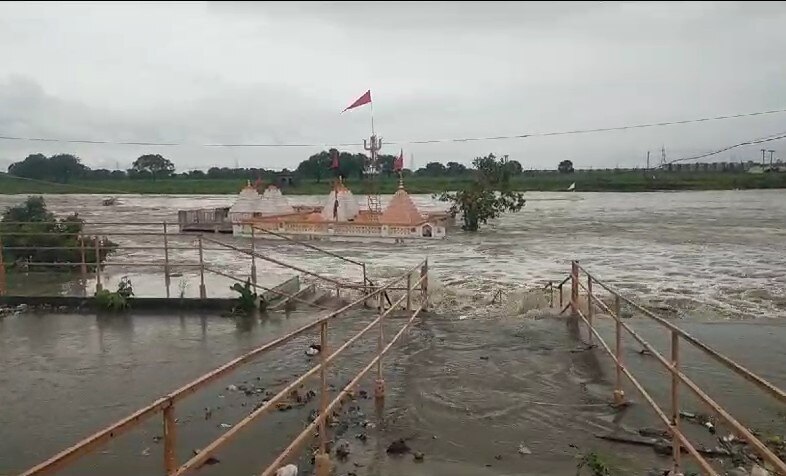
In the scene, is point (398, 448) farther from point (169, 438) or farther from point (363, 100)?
point (363, 100)

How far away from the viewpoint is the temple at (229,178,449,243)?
28750 mm

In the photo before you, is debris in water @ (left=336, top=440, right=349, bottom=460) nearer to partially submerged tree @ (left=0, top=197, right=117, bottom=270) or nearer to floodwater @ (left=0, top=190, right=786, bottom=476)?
floodwater @ (left=0, top=190, right=786, bottom=476)

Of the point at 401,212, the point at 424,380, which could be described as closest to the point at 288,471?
the point at 424,380

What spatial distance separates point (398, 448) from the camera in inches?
185

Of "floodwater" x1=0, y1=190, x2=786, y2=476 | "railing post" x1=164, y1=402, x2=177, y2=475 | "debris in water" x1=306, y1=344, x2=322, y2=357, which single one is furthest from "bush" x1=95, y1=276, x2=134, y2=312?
"railing post" x1=164, y1=402, x2=177, y2=475

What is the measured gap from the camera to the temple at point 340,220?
2875cm

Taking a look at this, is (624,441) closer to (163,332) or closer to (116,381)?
(116,381)

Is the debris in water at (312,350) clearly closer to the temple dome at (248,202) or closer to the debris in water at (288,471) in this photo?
the debris in water at (288,471)

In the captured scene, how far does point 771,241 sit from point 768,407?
2314 cm

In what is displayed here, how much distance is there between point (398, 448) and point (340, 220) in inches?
1022

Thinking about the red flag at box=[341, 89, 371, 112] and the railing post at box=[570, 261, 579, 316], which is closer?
the railing post at box=[570, 261, 579, 316]

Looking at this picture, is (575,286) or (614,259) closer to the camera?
(575,286)

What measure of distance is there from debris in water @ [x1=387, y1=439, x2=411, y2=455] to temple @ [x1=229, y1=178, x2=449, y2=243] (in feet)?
74.8

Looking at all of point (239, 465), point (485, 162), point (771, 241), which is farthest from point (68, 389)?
point (485, 162)
